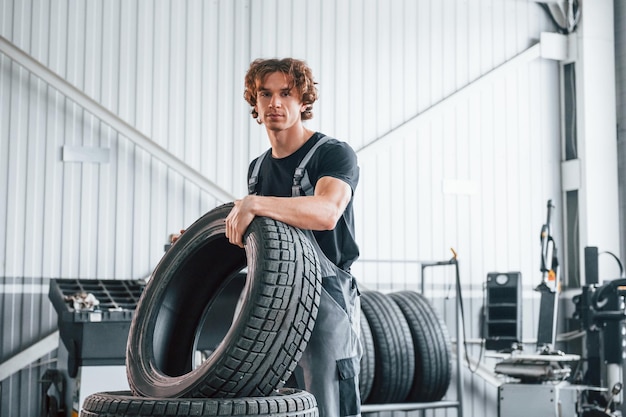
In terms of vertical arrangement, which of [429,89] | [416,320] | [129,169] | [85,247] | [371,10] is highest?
[371,10]

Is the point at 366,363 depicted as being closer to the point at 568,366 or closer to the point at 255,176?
the point at 568,366

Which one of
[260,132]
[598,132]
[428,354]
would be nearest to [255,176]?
[428,354]

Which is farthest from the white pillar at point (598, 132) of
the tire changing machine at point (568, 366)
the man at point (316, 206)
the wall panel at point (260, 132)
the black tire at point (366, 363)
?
the man at point (316, 206)

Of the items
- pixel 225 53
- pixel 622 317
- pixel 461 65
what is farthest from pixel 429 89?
pixel 622 317

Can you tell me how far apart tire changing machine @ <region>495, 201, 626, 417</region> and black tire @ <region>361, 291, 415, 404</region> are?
0.74 m

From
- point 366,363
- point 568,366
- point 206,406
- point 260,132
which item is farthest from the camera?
point 260,132

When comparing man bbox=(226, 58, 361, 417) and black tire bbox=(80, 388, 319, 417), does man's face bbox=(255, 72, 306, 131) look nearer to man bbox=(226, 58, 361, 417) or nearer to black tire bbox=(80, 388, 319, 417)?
man bbox=(226, 58, 361, 417)

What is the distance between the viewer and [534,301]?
7.72 m

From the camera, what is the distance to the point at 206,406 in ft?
7.34

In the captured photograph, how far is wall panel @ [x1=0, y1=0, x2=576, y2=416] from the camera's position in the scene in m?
6.23

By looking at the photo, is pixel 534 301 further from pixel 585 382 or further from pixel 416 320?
pixel 416 320

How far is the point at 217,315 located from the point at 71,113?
2.56 m

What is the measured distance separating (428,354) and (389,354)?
35 centimetres

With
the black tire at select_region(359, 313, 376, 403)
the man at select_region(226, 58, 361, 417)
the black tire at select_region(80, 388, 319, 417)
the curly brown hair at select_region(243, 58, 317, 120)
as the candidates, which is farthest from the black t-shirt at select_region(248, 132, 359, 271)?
the black tire at select_region(359, 313, 376, 403)
